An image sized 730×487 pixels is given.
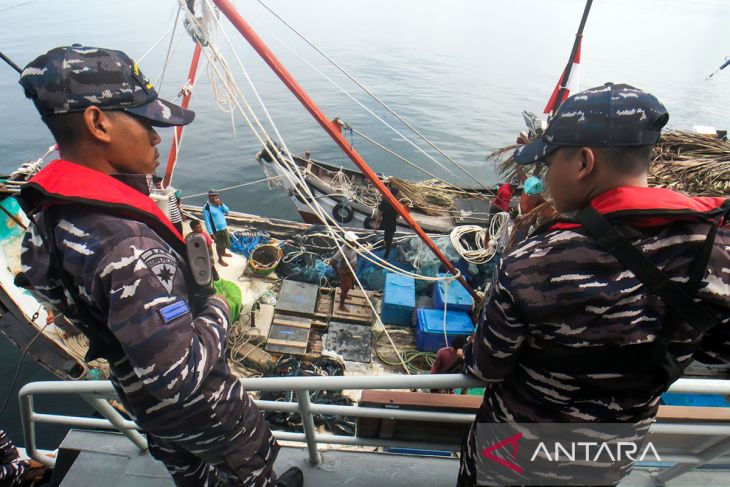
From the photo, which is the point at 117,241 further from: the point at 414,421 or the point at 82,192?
the point at 414,421

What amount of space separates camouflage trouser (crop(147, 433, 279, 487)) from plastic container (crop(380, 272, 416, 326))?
4487 millimetres

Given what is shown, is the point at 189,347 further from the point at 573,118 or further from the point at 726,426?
the point at 726,426

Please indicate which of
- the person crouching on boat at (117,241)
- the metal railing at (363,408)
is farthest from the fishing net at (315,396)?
the person crouching on boat at (117,241)

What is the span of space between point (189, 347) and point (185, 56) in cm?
3566

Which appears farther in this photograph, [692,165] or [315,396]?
[692,165]

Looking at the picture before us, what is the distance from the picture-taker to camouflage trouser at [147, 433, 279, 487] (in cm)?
179

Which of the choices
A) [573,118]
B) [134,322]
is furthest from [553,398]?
[134,322]

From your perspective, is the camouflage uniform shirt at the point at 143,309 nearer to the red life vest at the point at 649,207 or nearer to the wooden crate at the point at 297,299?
the red life vest at the point at 649,207

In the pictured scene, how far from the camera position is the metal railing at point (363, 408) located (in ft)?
5.59

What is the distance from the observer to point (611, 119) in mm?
1302

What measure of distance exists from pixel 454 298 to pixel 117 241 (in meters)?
5.58

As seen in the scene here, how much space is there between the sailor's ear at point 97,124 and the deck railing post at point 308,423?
4.57 feet

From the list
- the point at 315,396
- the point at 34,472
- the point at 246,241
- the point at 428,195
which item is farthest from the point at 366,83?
the point at 34,472

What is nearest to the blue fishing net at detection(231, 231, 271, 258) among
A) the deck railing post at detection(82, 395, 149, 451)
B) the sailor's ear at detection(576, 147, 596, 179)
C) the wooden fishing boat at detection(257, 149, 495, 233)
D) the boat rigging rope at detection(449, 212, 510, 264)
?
the wooden fishing boat at detection(257, 149, 495, 233)
